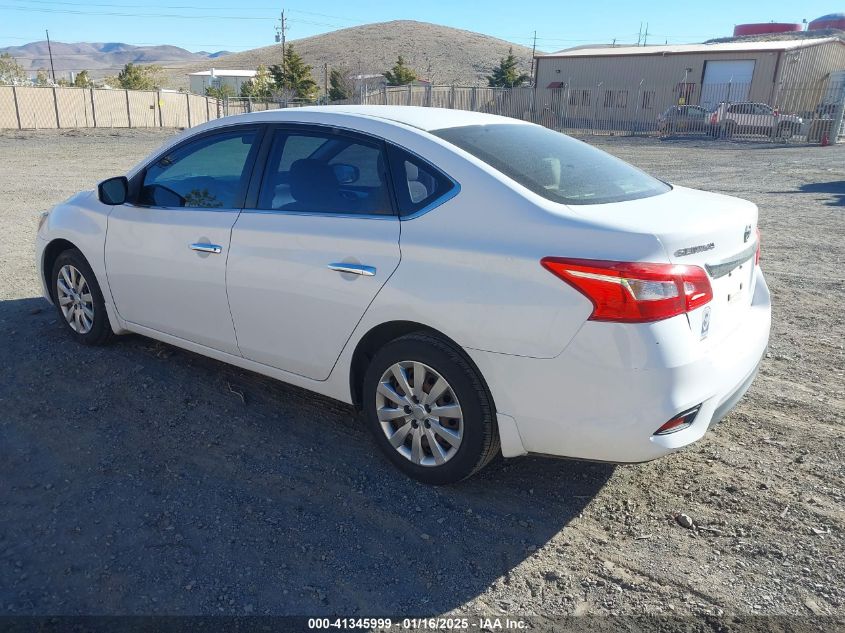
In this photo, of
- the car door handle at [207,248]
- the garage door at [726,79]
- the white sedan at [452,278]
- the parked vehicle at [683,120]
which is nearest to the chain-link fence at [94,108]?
the parked vehicle at [683,120]

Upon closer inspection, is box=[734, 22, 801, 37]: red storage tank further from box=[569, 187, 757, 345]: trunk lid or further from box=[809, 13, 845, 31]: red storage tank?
box=[569, 187, 757, 345]: trunk lid

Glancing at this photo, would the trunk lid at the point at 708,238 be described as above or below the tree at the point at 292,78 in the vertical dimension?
below

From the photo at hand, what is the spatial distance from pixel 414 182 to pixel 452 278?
0.57m

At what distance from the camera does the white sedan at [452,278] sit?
8.70 ft

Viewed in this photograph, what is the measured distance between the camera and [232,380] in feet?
14.8

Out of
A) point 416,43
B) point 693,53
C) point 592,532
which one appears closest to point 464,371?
point 592,532

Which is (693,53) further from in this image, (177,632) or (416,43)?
(416,43)

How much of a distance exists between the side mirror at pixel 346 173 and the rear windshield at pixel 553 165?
45cm

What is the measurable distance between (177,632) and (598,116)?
1623 inches

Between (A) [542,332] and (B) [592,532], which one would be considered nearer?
(A) [542,332]

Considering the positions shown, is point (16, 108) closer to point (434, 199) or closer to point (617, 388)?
point (434, 199)

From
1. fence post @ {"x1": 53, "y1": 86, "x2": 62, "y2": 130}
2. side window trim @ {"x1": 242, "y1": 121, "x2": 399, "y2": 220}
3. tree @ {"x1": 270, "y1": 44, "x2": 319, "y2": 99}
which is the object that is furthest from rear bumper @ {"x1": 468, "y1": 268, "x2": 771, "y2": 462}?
tree @ {"x1": 270, "y1": 44, "x2": 319, "y2": 99}

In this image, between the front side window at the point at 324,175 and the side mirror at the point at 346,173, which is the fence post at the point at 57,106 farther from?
the side mirror at the point at 346,173

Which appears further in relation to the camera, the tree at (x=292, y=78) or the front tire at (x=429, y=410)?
the tree at (x=292, y=78)
